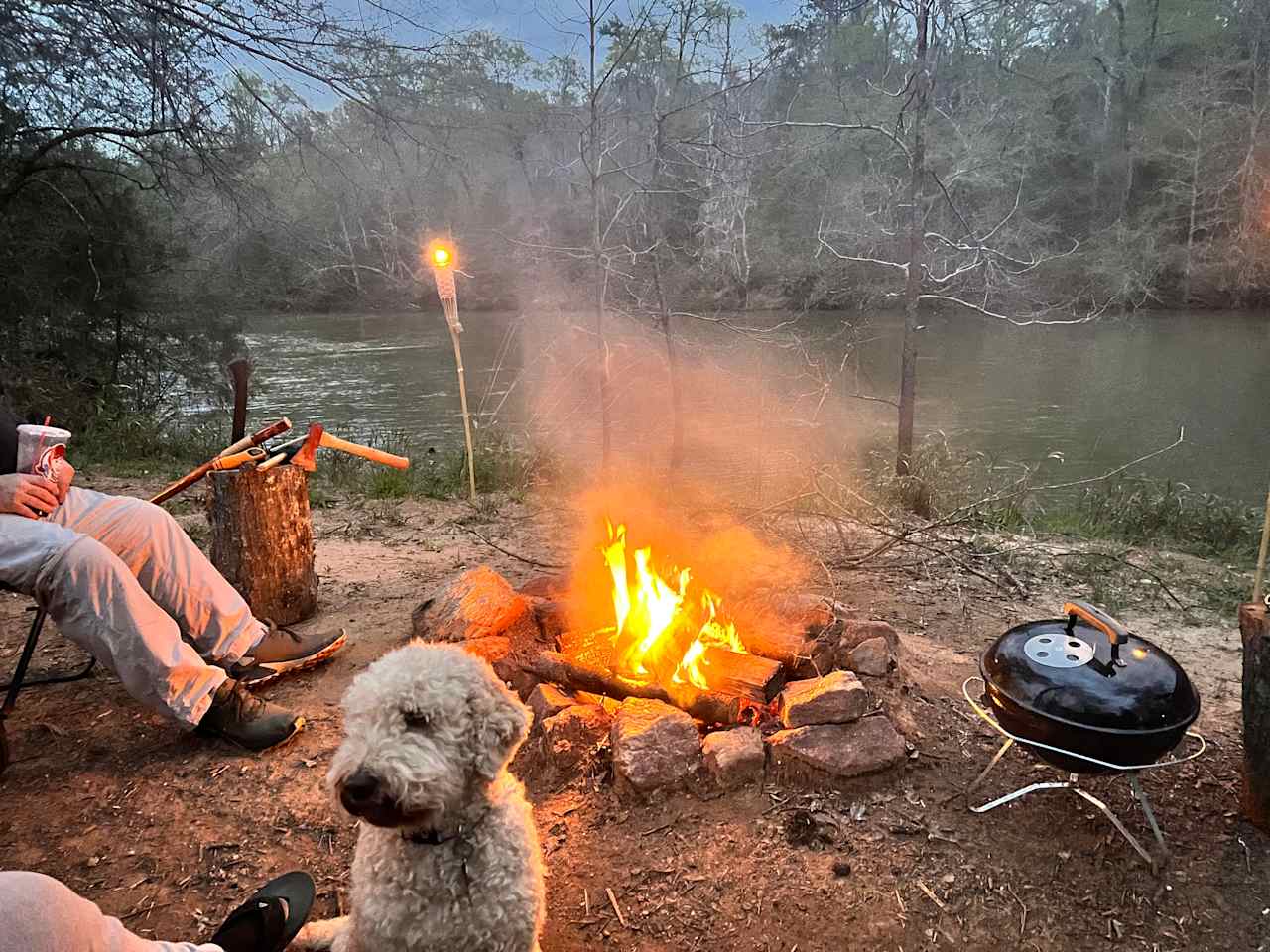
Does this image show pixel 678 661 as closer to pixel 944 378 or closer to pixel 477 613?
pixel 477 613

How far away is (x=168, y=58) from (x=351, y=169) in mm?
1187

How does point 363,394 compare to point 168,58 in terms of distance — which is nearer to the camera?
point 168,58

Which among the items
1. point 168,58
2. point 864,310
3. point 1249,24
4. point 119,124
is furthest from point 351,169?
point 1249,24

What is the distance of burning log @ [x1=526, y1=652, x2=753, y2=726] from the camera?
7.29 feet

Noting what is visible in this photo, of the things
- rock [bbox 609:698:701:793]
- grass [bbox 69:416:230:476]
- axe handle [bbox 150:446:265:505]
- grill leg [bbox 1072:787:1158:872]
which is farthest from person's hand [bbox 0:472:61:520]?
grass [bbox 69:416:230:476]

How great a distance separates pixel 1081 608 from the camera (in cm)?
172

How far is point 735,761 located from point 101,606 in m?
1.70

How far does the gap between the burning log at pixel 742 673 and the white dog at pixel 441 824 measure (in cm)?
102

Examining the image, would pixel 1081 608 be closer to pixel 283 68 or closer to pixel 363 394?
pixel 283 68

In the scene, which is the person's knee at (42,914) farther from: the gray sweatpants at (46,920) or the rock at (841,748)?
the rock at (841,748)

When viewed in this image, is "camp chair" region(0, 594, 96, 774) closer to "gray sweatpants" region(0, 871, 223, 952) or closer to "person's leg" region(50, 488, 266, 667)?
"person's leg" region(50, 488, 266, 667)

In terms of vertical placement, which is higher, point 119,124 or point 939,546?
point 119,124

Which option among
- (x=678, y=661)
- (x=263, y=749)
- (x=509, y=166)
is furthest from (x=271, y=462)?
(x=509, y=166)

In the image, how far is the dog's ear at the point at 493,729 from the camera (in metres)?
1.33
